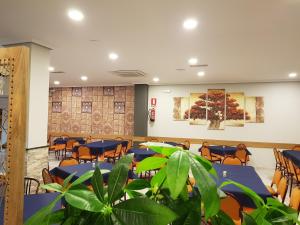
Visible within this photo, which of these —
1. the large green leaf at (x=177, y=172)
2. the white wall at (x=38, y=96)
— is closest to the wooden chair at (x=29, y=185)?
the white wall at (x=38, y=96)

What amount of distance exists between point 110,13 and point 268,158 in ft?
23.9

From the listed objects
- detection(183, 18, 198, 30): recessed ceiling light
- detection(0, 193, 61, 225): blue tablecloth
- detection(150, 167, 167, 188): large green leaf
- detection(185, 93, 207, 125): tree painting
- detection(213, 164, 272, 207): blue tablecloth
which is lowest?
detection(213, 164, 272, 207): blue tablecloth

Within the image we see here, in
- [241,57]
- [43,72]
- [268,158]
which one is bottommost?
[268,158]

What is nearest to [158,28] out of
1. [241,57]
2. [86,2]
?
[86,2]

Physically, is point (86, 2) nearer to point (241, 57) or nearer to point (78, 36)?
point (78, 36)

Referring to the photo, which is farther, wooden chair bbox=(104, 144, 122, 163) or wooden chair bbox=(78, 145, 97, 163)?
wooden chair bbox=(104, 144, 122, 163)

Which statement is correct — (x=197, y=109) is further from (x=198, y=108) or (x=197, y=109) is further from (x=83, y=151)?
(x=83, y=151)

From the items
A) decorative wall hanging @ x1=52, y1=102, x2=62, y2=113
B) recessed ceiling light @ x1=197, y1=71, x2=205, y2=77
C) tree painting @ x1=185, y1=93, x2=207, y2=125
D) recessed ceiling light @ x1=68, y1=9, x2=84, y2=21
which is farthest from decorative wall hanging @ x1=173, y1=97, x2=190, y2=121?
recessed ceiling light @ x1=68, y1=9, x2=84, y2=21

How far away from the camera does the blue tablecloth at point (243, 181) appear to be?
2.92 m

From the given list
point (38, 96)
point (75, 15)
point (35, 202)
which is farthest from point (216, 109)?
point (35, 202)

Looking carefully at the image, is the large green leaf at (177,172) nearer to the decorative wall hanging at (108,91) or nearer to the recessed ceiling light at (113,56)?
the recessed ceiling light at (113,56)

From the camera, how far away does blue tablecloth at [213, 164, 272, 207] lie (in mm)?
2920

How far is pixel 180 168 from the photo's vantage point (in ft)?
1.94

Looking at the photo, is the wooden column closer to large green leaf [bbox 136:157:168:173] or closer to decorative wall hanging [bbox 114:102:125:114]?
large green leaf [bbox 136:157:168:173]
